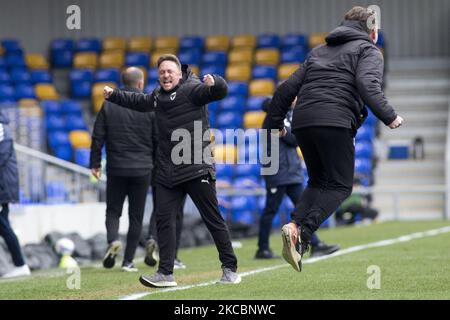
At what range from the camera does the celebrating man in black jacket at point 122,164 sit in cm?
1142

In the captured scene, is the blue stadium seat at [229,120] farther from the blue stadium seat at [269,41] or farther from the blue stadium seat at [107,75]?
the blue stadium seat at [269,41]

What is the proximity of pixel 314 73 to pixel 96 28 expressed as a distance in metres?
21.6

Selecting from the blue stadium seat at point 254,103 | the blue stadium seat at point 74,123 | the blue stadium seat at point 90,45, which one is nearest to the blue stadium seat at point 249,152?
the blue stadium seat at point 254,103

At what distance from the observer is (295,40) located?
27188 millimetres

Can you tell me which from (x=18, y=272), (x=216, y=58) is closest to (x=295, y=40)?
(x=216, y=58)

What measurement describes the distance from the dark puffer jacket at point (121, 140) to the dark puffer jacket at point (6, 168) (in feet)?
4.11

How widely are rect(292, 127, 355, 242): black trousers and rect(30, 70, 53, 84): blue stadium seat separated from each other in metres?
18.3

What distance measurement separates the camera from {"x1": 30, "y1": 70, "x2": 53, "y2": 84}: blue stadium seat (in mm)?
26188

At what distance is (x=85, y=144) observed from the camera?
23.2m

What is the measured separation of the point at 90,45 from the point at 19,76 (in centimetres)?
311

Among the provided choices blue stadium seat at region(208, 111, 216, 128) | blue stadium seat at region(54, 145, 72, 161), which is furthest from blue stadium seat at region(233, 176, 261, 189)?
blue stadium seat at region(54, 145, 72, 161)

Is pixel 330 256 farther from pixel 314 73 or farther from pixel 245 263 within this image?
pixel 314 73

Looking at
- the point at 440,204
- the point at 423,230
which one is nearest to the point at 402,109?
the point at 440,204

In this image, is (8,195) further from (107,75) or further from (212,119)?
(107,75)
